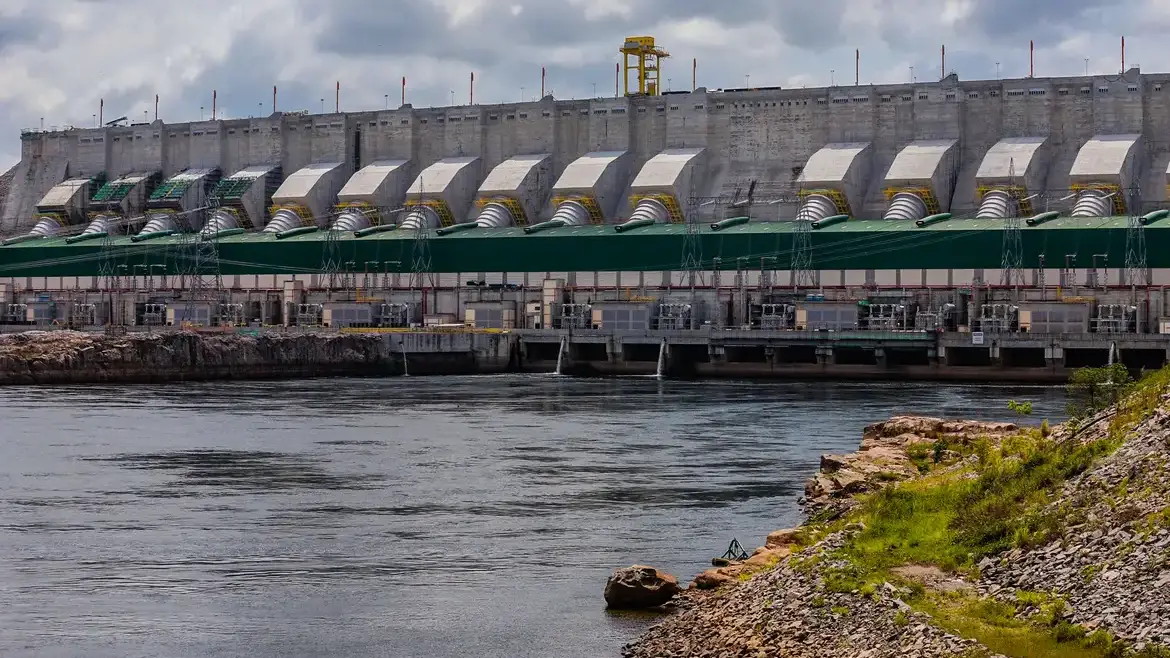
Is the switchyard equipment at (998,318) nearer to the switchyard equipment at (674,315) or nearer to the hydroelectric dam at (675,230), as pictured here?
the hydroelectric dam at (675,230)

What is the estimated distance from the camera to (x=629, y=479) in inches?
1444

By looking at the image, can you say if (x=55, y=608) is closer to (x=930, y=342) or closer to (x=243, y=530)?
(x=243, y=530)

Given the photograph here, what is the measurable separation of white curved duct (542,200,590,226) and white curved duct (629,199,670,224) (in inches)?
136

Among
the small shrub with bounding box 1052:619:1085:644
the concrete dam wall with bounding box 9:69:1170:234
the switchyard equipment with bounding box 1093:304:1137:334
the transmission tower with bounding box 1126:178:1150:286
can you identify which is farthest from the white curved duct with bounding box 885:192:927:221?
the small shrub with bounding box 1052:619:1085:644

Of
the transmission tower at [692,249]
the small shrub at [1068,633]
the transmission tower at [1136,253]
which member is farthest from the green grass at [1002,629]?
the transmission tower at [692,249]

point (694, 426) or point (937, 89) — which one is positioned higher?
point (937, 89)

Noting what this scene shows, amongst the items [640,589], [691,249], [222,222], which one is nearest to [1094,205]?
[691,249]

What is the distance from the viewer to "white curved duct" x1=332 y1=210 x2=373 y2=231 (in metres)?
112

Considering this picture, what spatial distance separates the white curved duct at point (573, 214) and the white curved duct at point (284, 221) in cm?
2015

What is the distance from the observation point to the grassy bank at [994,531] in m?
A: 15.9

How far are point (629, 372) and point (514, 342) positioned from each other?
6.32 metres

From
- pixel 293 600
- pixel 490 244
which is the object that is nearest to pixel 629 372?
pixel 490 244

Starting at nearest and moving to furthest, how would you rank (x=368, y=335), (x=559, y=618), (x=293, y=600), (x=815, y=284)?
(x=559, y=618)
(x=293, y=600)
(x=368, y=335)
(x=815, y=284)

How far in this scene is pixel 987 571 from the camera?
17891 millimetres
